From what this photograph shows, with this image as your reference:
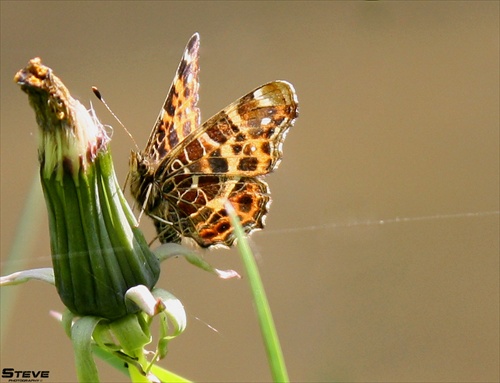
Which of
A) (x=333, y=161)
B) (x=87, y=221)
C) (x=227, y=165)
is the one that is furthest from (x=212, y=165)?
(x=333, y=161)

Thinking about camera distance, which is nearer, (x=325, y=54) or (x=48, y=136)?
(x=48, y=136)

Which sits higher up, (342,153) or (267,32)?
(267,32)

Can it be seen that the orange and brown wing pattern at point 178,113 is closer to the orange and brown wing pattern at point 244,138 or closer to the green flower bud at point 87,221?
the orange and brown wing pattern at point 244,138

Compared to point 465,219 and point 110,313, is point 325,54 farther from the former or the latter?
point 110,313

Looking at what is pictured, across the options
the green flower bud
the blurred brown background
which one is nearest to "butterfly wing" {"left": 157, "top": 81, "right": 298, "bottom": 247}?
the green flower bud

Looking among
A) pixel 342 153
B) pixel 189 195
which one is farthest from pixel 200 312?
pixel 189 195

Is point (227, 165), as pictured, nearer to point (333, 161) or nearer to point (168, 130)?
point (168, 130)

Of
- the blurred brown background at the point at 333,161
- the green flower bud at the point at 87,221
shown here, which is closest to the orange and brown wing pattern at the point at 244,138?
the green flower bud at the point at 87,221
